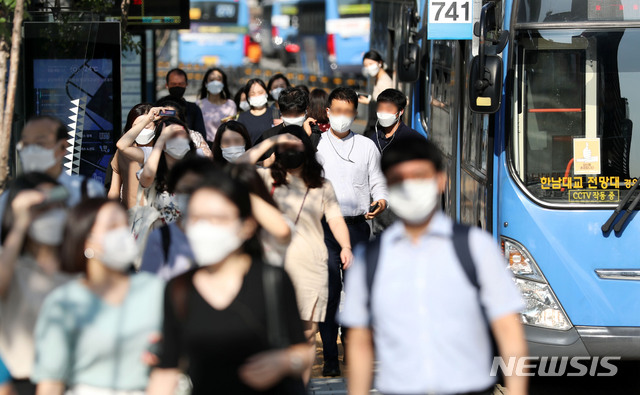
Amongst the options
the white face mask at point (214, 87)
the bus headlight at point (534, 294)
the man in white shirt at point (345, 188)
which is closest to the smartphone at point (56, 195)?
the man in white shirt at point (345, 188)

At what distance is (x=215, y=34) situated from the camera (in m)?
36.1

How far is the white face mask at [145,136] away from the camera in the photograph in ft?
23.6

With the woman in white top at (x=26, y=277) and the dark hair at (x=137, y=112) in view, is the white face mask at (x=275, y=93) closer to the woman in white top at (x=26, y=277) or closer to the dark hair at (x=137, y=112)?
the dark hair at (x=137, y=112)

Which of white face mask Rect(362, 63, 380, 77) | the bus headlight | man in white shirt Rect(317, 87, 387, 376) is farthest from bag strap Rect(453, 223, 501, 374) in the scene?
white face mask Rect(362, 63, 380, 77)

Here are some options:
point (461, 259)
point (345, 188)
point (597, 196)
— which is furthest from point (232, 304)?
point (345, 188)

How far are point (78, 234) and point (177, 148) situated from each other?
254cm

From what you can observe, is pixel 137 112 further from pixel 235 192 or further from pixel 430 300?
pixel 430 300

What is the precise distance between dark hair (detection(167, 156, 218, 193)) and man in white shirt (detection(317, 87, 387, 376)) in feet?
9.20

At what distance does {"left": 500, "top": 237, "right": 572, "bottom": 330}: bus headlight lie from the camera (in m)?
6.35

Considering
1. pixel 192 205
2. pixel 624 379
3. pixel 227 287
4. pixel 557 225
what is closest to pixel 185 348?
pixel 227 287

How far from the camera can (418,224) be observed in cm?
350

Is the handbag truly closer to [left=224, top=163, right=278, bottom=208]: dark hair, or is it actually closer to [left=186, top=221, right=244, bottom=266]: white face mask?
[left=224, top=163, right=278, bottom=208]: dark hair

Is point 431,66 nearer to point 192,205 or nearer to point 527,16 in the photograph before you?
point 527,16

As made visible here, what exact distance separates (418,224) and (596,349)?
3212mm
